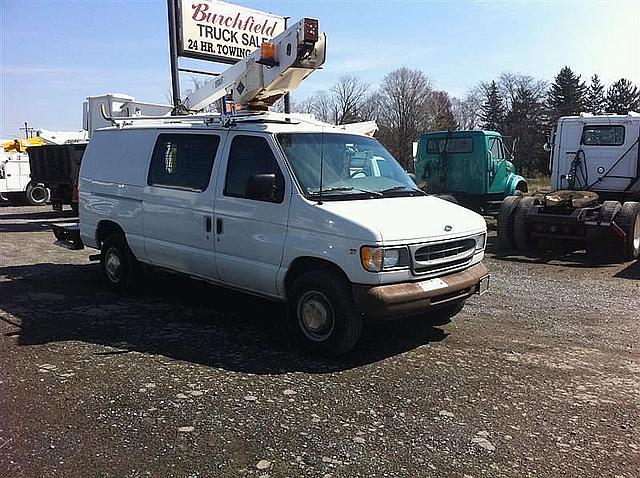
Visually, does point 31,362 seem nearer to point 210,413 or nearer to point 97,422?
point 97,422

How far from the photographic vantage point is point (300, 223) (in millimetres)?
5539

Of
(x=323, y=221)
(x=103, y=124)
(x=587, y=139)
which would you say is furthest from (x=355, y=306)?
(x=103, y=124)

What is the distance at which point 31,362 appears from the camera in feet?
17.6

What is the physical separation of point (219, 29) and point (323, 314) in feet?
A: 45.3

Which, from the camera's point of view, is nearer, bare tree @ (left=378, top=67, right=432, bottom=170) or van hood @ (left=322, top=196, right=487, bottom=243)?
van hood @ (left=322, top=196, right=487, bottom=243)

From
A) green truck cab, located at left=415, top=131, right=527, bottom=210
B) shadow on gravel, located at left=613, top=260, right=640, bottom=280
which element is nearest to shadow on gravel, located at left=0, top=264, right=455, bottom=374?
shadow on gravel, located at left=613, top=260, right=640, bottom=280

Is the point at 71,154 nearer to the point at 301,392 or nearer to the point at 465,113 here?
the point at 301,392

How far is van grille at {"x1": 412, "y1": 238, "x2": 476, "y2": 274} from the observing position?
17.4 feet

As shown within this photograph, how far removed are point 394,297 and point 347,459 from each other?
1.68m

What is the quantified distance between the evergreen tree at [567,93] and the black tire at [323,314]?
64467mm

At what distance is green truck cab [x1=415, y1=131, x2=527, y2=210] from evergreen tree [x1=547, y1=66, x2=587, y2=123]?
51.7 metres

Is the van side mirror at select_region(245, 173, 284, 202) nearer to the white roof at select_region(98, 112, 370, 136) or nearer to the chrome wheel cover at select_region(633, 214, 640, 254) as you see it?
the white roof at select_region(98, 112, 370, 136)

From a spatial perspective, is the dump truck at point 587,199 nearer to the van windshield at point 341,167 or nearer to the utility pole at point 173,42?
the van windshield at point 341,167

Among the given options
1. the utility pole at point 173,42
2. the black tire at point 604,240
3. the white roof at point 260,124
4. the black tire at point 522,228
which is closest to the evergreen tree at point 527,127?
the utility pole at point 173,42
